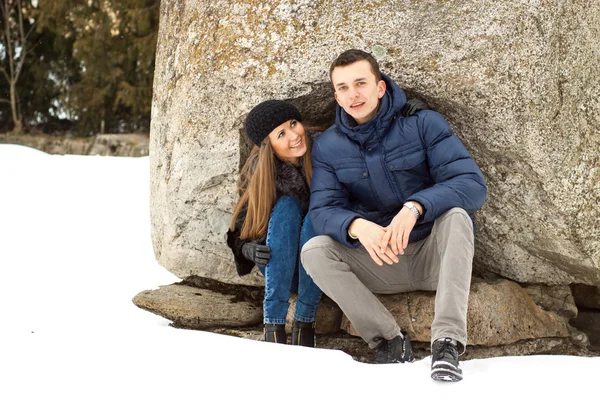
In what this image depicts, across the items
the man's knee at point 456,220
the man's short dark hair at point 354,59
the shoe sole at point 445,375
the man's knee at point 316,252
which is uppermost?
the man's short dark hair at point 354,59

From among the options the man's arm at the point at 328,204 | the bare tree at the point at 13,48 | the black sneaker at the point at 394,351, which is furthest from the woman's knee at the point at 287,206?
the bare tree at the point at 13,48

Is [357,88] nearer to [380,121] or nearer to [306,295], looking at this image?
[380,121]

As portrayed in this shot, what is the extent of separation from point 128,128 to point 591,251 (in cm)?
1022

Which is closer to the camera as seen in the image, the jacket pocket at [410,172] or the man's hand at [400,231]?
the man's hand at [400,231]

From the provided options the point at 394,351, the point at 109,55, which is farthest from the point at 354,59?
the point at 109,55

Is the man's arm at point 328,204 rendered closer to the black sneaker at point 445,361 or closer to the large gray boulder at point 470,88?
the large gray boulder at point 470,88

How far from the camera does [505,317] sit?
3127 millimetres

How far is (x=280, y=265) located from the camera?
3137 mm

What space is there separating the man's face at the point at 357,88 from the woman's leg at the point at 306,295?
24.2 inches

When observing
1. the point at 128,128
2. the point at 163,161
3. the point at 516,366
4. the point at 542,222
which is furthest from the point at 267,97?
the point at 128,128

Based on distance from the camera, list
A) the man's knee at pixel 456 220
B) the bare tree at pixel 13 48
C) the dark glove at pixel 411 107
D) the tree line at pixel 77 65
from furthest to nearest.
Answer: the bare tree at pixel 13 48 → the tree line at pixel 77 65 → the dark glove at pixel 411 107 → the man's knee at pixel 456 220

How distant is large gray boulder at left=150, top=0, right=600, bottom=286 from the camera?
309 centimetres

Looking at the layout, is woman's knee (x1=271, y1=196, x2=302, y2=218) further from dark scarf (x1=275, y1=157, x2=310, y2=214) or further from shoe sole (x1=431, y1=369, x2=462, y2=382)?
shoe sole (x1=431, y1=369, x2=462, y2=382)

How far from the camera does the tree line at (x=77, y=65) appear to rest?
10.9 metres
